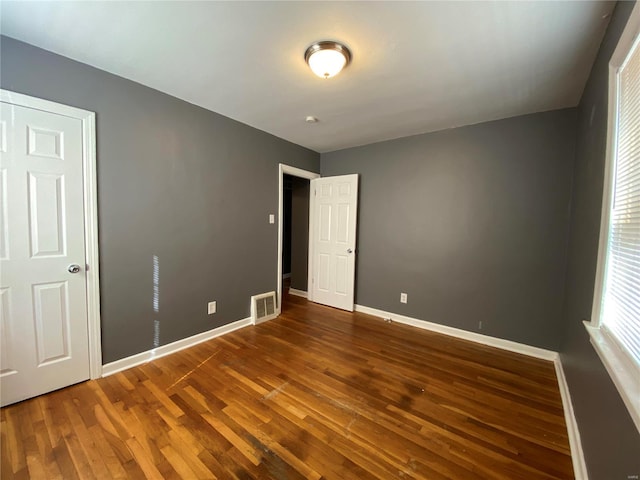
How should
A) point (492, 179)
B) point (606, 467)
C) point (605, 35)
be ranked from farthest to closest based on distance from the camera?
point (492, 179) < point (605, 35) < point (606, 467)

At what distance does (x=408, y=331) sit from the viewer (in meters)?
3.15

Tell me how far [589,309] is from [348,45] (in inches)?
88.8

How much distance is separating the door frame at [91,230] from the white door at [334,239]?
2.72 meters

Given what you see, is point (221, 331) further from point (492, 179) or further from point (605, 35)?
point (605, 35)

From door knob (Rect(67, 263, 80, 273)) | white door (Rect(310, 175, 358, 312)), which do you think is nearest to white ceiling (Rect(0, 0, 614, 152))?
white door (Rect(310, 175, 358, 312))

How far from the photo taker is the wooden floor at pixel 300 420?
4.47 ft

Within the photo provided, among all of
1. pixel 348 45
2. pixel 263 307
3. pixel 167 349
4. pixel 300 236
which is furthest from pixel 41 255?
pixel 300 236

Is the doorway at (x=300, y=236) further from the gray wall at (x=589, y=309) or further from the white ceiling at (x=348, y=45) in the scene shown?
the gray wall at (x=589, y=309)

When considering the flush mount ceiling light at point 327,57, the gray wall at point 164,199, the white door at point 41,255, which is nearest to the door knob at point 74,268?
the white door at point 41,255

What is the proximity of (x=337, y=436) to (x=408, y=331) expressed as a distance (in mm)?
1888

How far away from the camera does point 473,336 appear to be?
2930 mm

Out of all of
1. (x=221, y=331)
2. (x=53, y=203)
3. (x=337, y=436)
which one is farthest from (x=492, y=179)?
(x=53, y=203)

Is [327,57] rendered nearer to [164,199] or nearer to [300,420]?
[164,199]

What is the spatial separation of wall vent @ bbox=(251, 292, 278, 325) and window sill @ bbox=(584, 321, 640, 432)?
2.99m
